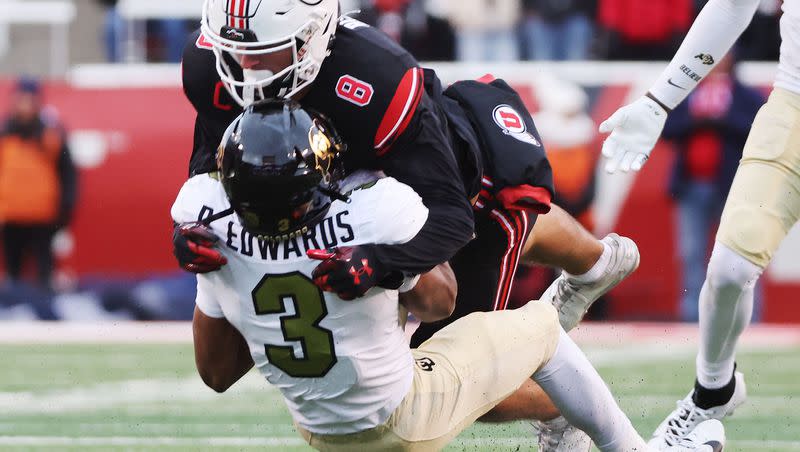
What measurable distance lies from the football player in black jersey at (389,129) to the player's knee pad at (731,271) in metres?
0.56

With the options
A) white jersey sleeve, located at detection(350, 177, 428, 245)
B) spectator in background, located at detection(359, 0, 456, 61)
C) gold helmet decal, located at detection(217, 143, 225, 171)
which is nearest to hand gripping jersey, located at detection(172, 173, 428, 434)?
white jersey sleeve, located at detection(350, 177, 428, 245)

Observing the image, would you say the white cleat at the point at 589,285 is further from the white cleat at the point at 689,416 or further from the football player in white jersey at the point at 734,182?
the white cleat at the point at 689,416

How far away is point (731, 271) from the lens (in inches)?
177

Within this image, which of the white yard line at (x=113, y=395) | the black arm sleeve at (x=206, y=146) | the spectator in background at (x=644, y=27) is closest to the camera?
the black arm sleeve at (x=206, y=146)

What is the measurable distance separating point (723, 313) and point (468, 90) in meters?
1.01

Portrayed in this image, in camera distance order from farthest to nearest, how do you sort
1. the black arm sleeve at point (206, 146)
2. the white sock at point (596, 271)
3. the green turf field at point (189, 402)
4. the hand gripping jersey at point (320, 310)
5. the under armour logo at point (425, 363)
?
the green turf field at point (189, 402)
the white sock at point (596, 271)
the black arm sleeve at point (206, 146)
the under armour logo at point (425, 363)
the hand gripping jersey at point (320, 310)

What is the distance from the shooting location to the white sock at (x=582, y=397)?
396 cm

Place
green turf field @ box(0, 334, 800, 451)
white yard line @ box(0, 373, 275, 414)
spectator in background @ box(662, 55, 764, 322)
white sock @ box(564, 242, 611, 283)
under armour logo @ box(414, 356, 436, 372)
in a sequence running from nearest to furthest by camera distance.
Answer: under armour logo @ box(414, 356, 436, 372) < white sock @ box(564, 242, 611, 283) < green turf field @ box(0, 334, 800, 451) < white yard line @ box(0, 373, 275, 414) < spectator in background @ box(662, 55, 764, 322)

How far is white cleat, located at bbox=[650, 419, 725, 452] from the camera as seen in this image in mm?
4547

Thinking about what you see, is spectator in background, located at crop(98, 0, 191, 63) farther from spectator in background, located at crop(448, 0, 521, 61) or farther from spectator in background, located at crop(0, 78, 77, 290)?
spectator in background, located at crop(448, 0, 521, 61)

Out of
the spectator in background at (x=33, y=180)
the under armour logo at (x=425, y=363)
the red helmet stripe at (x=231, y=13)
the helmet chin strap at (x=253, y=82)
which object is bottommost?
the spectator in background at (x=33, y=180)

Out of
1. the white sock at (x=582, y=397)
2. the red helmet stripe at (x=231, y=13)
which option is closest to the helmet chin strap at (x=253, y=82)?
the red helmet stripe at (x=231, y=13)

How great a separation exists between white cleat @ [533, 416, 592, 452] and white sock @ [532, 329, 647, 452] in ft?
1.42

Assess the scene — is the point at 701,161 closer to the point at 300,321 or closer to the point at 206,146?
the point at 206,146
